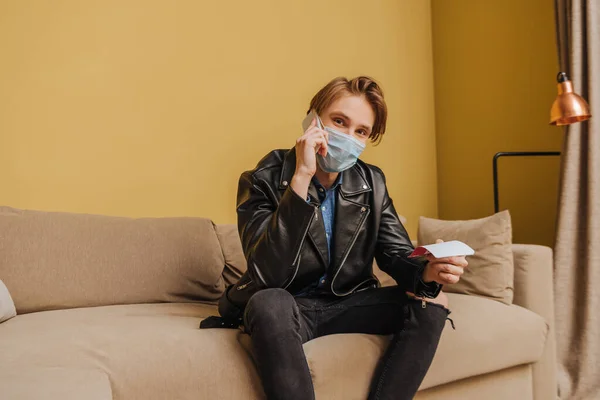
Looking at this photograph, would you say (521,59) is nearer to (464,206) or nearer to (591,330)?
(464,206)

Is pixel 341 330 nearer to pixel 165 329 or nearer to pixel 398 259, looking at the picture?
pixel 398 259

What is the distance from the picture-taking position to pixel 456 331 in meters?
1.78

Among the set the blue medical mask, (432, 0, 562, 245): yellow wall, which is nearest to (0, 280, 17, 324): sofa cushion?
the blue medical mask

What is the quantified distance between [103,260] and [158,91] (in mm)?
870

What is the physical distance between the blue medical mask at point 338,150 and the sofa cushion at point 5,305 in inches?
39.0

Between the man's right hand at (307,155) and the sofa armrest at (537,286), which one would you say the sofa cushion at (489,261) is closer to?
the sofa armrest at (537,286)

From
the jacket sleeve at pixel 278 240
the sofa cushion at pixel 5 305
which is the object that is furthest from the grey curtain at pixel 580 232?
the sofa cushion at pixel 5 305

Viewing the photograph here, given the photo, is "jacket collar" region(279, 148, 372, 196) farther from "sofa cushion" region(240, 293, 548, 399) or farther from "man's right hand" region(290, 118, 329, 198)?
"sofa cushion" region(240, 293, 548, 399)

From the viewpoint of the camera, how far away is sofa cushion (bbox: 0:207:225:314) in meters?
1.93

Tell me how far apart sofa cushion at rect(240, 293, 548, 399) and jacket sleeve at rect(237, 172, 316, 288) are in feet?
0.61

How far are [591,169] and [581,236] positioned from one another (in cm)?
28

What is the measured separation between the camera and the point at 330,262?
1.67m

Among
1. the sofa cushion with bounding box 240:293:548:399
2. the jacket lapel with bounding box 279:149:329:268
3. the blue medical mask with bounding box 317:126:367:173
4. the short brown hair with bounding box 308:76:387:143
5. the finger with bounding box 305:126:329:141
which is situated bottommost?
the sofa cushion with bounding box 240:293:548:399

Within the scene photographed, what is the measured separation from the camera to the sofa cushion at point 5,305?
1715 millimetres
